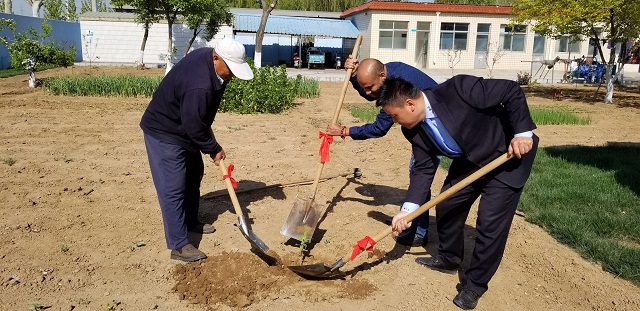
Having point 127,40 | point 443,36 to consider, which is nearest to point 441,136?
point 443,36

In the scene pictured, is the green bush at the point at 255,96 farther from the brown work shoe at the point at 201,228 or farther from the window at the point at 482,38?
the window at the point at 482,38

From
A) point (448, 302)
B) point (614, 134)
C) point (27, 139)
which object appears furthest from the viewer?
point (614, 134)

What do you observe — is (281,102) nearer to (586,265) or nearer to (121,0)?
(586,265)

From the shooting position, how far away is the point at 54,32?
2711 cm

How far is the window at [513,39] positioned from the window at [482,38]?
0.88 metres

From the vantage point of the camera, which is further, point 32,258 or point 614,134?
point 614,134

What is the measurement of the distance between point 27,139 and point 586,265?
304 inches

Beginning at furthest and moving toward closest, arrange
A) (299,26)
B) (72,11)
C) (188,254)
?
(72,11), (299,26), (188,254)

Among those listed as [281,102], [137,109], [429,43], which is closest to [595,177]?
[281,102]

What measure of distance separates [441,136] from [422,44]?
27.4 m

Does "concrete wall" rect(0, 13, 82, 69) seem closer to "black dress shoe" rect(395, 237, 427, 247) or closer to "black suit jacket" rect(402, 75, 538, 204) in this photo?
"black dress shoe" rect(395, 237, 427, 247)

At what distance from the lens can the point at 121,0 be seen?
70.3 ft

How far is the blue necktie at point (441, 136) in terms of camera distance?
9.70ft

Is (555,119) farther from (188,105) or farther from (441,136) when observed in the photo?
(188,105)
